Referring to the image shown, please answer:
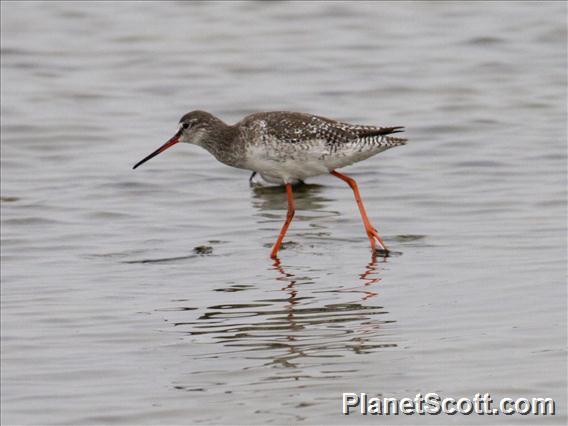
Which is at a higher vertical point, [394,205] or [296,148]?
[296,148]

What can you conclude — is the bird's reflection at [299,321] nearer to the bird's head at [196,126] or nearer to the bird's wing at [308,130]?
the bird's wing at [308,130]

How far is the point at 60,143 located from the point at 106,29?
590 cm

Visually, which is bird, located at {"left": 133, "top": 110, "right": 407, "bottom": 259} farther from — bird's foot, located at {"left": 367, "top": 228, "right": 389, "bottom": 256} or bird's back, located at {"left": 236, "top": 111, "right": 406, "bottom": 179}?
bird's foot, located at {"left": 367, "top": 228, "right": 389, "bottom": 256}

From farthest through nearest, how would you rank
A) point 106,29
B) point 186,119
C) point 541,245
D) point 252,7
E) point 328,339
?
point 252,7 → point 106,29 → point 186,119 → point 541,245 → point 328,339

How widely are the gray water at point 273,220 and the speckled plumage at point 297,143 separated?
0.64 m

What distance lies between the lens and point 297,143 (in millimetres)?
11570

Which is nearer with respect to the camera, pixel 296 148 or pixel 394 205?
pixel 296 148

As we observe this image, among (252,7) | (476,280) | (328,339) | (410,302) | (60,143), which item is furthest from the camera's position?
(252,7)

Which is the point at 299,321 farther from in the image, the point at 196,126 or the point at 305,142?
the point at 196,126

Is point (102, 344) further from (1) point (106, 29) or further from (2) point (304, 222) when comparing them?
(1) point (106, 29)

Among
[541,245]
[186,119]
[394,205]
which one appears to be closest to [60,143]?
[186,119]

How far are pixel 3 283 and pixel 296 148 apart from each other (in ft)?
9.93

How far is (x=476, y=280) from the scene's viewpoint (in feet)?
31.5

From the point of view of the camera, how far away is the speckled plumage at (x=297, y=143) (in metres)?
11.6
